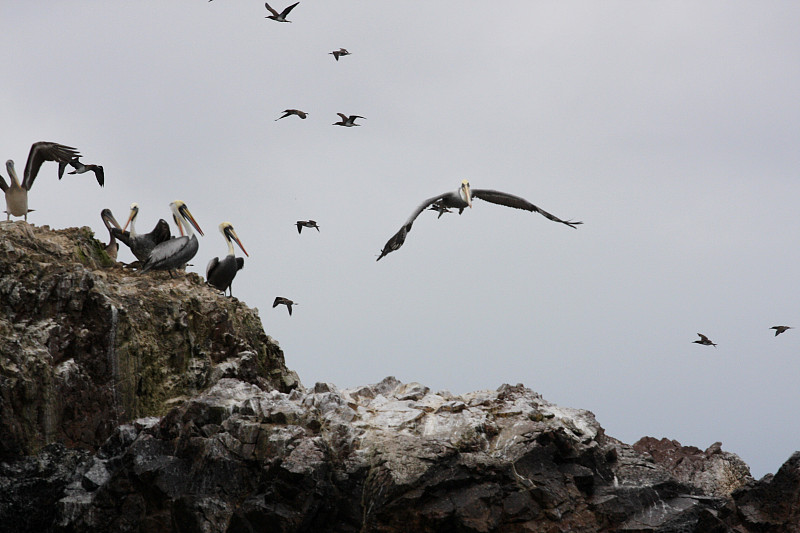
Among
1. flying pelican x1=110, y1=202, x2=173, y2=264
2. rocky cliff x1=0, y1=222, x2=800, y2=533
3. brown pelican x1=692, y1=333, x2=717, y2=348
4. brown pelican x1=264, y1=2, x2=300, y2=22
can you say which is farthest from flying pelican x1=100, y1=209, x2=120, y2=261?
brown pelican x1=692, y1=333, x2=717, y2=348

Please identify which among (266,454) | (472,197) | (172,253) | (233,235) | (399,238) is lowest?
(266,454)

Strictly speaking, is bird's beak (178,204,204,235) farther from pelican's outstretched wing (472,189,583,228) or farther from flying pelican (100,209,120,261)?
pelican's outstretched wing (472,189,583,228)

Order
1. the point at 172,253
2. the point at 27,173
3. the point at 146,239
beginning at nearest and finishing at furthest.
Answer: the point at 172,253 → the point at 27,173 → the point at 146,239

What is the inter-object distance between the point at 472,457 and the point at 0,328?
26.9ft

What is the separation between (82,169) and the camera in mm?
21922

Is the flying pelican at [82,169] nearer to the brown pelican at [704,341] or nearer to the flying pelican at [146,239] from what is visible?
the flying pelican at [146,239]

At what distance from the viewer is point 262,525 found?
48.3 ft

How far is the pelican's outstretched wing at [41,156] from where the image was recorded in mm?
20688

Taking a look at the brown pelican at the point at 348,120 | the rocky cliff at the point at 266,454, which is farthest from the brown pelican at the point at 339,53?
the rocky cliff at the point at 266,454

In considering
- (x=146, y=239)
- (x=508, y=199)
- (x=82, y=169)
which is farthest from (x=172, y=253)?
(x=508, y=199)

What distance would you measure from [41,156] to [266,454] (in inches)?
382

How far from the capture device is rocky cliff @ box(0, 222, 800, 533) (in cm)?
1508

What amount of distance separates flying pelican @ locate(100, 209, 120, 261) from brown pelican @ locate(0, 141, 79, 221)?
1.88 m

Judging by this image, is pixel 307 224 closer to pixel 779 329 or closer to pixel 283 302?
pixel 283 302
